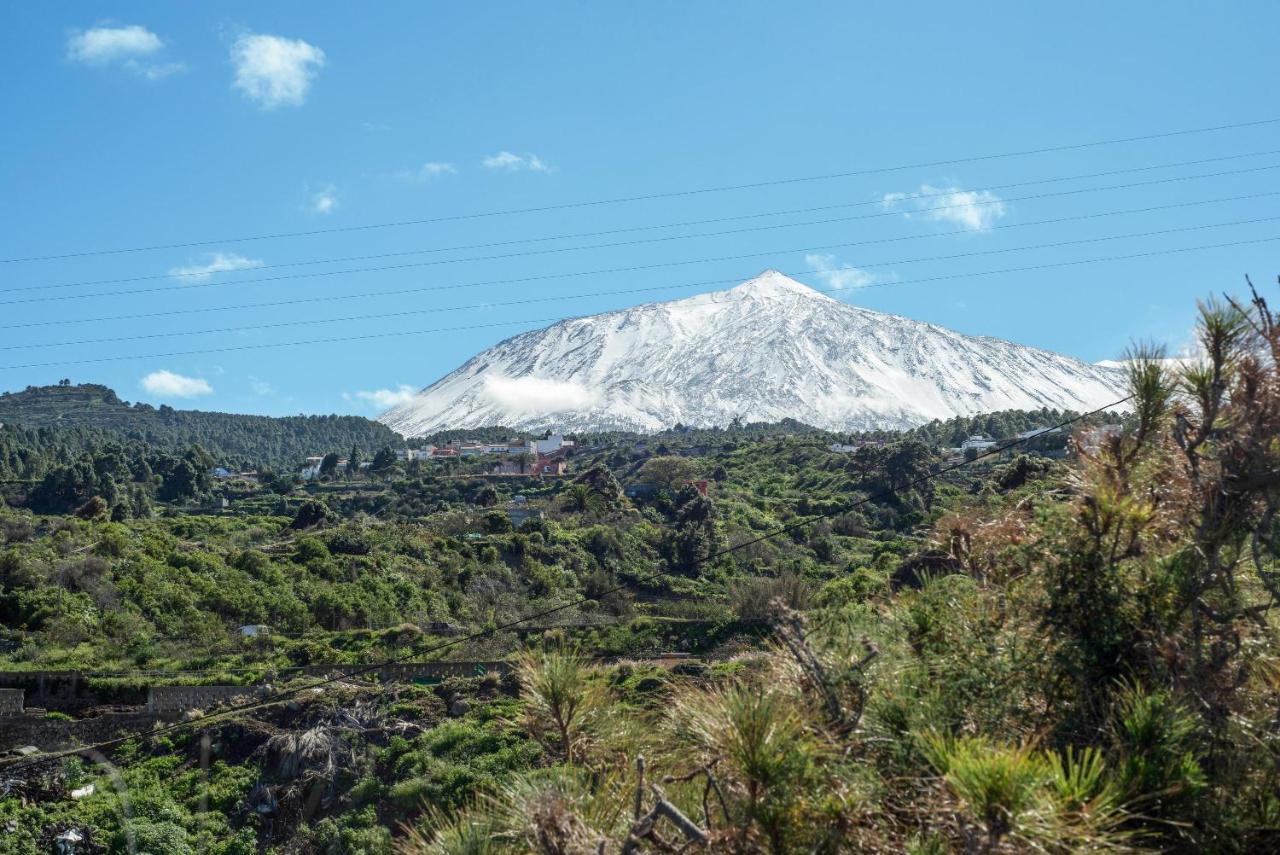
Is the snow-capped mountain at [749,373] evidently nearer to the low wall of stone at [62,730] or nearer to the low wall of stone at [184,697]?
the low wall of stone at [184,697]

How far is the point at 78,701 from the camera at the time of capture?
17.8m

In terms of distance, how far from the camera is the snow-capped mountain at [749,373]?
131000mm

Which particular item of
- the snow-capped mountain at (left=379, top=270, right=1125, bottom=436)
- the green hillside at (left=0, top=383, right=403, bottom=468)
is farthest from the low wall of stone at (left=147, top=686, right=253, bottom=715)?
the snow-capped mountain at (left=379, top=270, right=1125, bottom=436)

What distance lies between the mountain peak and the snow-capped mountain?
311mm

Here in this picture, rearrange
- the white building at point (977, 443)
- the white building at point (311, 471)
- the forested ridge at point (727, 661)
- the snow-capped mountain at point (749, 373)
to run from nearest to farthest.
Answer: the forested ridge at point (727, 661)
the white building at point (977, 443)
the white building at point (311, 471)
the snow-capped mountain at point (749, 373)

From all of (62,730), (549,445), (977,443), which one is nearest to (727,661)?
(62,730)

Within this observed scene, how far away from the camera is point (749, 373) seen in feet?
461

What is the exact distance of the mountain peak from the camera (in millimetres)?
173625

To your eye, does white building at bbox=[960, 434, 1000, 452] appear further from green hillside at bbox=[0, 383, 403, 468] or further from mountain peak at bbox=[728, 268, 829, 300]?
mountain peak at bbox=[728, 268, 829, 300]

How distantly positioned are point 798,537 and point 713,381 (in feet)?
343

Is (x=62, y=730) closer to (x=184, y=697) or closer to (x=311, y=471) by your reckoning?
(x=184, y=697)

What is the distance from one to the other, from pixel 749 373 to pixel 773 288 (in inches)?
1582

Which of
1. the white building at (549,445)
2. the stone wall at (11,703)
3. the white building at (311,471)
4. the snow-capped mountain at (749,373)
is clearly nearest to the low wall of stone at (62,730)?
the stone wall at (11,703)

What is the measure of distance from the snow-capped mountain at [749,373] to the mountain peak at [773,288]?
311 millimetres
